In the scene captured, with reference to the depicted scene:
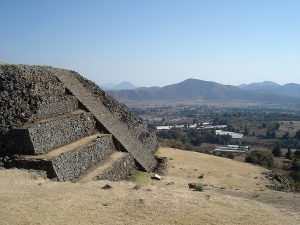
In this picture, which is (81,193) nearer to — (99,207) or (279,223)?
(99,207)

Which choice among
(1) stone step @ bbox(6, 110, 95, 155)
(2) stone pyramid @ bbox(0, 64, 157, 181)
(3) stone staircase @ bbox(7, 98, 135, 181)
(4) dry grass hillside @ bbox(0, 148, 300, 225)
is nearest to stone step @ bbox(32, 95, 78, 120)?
(2) stone pyramid @ bbox(0, 64, 157, 181)

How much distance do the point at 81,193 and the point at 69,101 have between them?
538 inches

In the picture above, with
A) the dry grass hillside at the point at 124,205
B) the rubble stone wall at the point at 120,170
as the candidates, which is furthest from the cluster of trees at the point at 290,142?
the dry grass hillside at the point at 124,205

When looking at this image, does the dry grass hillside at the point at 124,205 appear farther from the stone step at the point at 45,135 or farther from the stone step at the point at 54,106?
the stone step at the point at 54,106

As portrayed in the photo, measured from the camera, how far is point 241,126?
198m

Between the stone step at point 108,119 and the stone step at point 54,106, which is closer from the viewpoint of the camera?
the stone step at point 54,106

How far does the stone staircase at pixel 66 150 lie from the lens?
2128cm

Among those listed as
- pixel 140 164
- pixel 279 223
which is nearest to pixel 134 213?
pixel 279 223

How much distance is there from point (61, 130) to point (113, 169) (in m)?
3.82

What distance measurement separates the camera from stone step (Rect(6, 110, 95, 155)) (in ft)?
72.3

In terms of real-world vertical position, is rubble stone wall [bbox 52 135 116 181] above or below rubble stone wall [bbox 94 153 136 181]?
above

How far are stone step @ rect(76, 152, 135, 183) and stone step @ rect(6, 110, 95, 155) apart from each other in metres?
2.47

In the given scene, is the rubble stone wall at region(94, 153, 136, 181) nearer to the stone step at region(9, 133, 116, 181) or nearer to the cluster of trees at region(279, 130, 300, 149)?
the stone step at region(9, 133, 116, 181)

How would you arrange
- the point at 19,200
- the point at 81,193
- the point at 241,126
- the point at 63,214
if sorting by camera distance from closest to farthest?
the point at 63,214 < the point at 19,200 < the point at 81,193 < the point at 241,126
